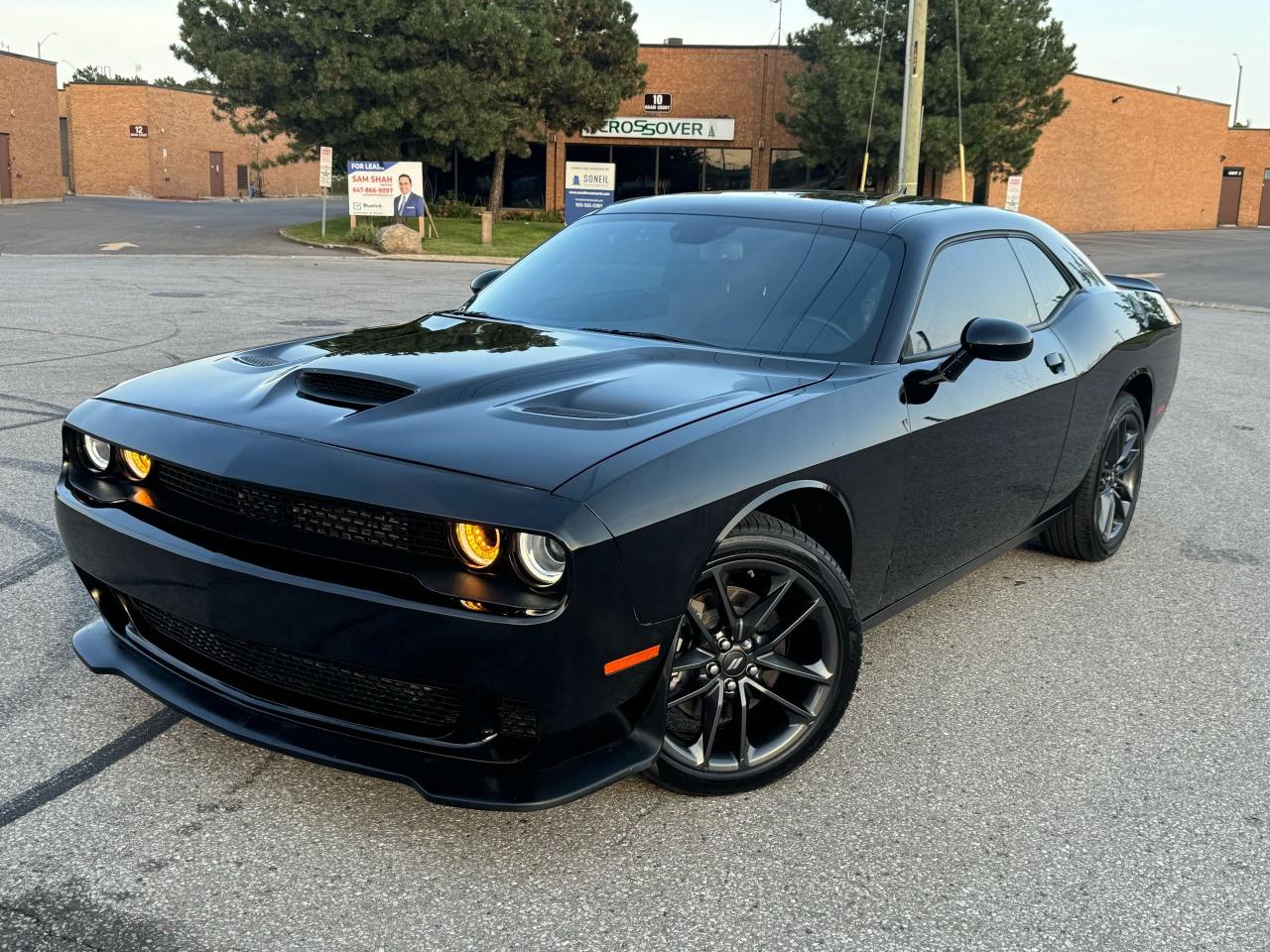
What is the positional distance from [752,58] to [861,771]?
1609 inches

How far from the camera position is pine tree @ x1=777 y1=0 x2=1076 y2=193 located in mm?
34062

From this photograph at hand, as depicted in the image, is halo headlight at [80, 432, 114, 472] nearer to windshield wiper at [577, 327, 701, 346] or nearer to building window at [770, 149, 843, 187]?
windshield wiper at [577, 327, 701, 346]

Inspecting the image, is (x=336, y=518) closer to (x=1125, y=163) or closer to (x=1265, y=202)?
(x=1125, y=163)

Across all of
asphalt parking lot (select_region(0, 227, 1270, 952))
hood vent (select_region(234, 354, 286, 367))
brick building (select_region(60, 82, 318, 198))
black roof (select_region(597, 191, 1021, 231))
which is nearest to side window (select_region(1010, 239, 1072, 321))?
black roof (select_region(597, 191, 1021, 231))

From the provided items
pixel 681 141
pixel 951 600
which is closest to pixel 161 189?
pixel 681 141

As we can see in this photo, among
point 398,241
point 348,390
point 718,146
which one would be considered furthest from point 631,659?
point 718,146

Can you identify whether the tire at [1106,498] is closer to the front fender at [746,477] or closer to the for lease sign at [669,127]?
the front fender at [746,477]

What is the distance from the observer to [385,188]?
95.3 feet

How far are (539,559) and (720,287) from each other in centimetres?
176

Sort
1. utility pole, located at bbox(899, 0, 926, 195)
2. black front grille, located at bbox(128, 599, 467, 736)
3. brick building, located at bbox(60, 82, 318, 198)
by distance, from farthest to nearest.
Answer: brick building, located at bbox(60, 82, 318, 198) < utility pole, located at bbox(899, 0, 926, 195) < black front grille, located at bbox(128, 599, 467, 736)

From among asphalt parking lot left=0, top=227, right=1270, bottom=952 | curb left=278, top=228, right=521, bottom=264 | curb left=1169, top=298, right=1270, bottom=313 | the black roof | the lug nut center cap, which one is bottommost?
asphalt parking lot left=0, top=227, right=1270, bottom=952

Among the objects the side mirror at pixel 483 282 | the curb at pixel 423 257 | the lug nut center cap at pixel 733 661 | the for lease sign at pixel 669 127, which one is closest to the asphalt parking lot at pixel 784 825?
the lug nut center cap at pixel 733 661

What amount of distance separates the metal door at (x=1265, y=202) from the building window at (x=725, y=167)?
39994mm

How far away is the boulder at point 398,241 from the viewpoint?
86.4 ft
